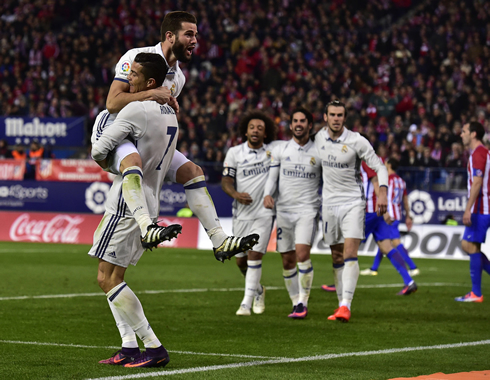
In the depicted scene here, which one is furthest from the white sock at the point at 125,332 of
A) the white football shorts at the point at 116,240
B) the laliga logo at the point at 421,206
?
the laliga logo at the point at 421,206

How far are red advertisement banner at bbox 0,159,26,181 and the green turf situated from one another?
416 inches

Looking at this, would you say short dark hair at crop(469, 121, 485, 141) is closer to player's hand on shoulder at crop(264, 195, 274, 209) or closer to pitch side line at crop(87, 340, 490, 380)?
player's hand on shoulder at crop(264, 195, 274, 209)

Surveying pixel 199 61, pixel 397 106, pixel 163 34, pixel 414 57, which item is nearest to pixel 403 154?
pixel 397 106

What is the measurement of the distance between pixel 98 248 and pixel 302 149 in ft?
15.0

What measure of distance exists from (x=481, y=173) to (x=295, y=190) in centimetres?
300

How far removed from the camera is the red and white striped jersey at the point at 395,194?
14547 millimetres

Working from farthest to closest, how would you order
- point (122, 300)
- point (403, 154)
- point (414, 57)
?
point (414, 57)
point (403, 154)
point (122, 300)

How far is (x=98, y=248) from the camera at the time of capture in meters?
6.17

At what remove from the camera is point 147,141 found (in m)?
6.15

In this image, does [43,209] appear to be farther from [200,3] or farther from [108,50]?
[200,3]

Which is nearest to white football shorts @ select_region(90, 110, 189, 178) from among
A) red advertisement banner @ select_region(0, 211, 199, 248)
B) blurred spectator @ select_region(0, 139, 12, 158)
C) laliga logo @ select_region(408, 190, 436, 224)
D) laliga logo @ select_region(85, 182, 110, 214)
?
red advertisement banner @ select_region(0, 211, 199, 248)

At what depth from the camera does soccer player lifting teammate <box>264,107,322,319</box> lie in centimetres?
1006

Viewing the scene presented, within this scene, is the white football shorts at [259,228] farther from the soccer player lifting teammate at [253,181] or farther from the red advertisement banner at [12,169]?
the red advertisement banner at [12,169]

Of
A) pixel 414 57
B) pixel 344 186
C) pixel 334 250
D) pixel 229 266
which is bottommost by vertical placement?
pixel 229 266
